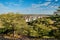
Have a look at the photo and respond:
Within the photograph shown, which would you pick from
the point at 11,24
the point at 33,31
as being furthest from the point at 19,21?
the point at 33,31

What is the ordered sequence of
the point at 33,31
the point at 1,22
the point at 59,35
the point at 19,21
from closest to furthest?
the point at 59,35, the point at 33,31, the point at 19,21, the point at 1,22

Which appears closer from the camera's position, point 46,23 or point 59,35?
point 59,35

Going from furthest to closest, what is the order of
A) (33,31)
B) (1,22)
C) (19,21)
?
(1,22) → (19,21) → (33,31)

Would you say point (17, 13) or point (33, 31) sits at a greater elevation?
point (17, 13)

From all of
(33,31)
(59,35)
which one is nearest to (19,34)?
(33,31)

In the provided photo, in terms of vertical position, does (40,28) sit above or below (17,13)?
below

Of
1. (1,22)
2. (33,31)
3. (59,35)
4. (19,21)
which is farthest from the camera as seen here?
(1,22)

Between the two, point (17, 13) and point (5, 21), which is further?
point (17, 13)

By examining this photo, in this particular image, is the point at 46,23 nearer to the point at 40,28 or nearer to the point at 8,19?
the point at 40,28

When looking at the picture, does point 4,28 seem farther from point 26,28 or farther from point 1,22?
point 26,28
